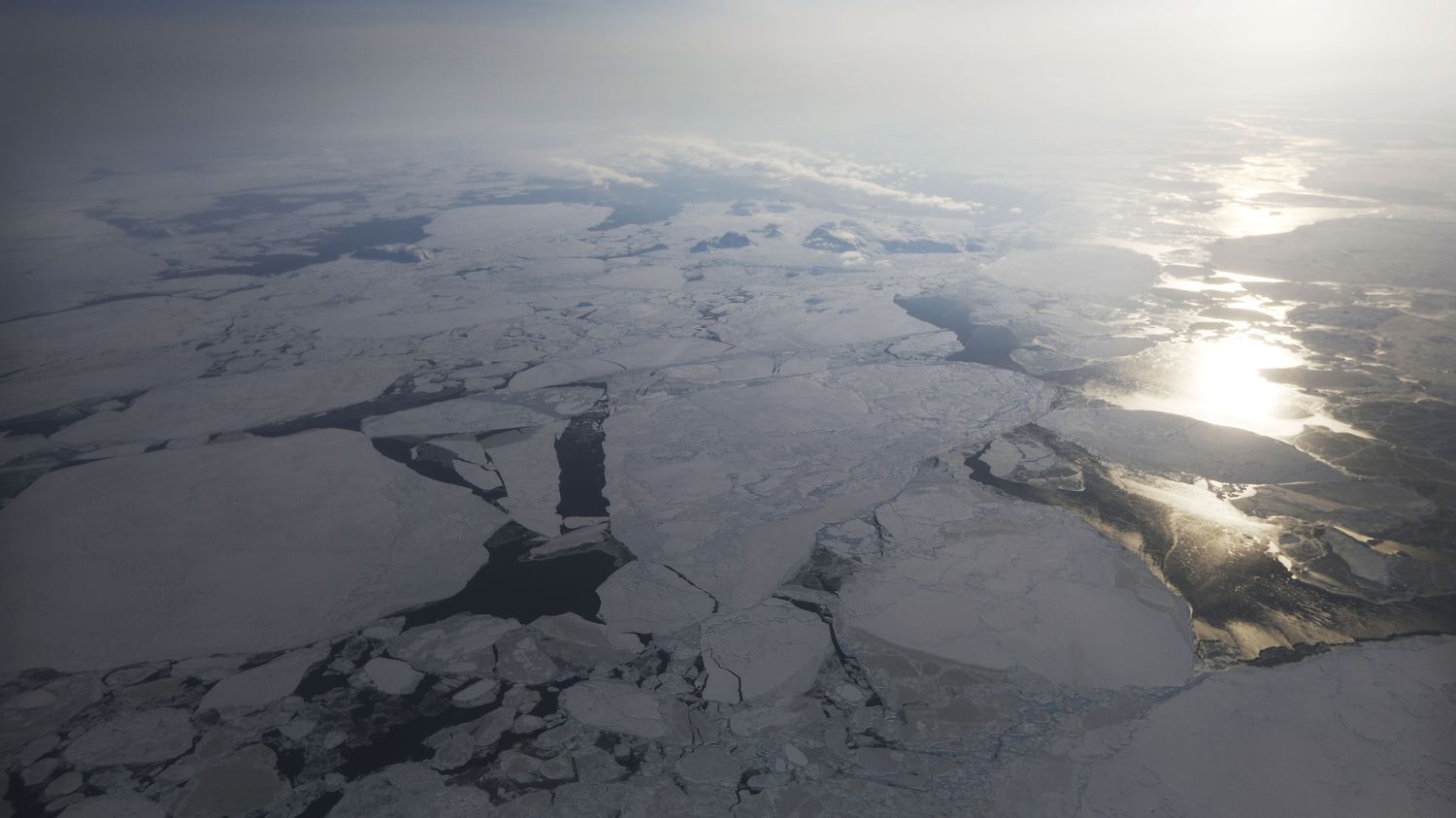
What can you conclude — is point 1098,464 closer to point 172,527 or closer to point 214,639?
point 214,639

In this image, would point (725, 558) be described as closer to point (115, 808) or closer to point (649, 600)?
point (649, 600)

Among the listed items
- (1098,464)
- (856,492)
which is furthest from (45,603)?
(1098,464)

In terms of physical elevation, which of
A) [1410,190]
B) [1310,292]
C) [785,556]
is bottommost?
[785,556]

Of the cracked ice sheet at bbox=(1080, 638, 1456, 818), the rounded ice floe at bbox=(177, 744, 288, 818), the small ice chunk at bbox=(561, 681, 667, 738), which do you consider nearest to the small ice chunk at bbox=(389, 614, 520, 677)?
the small ice chunk at bbox=(561, 681, 667, 738)

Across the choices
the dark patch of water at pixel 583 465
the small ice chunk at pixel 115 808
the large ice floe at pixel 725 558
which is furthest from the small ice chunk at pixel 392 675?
the dark patch of water at pixel 583 465

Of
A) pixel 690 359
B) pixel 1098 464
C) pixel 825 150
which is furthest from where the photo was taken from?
pixel 825 150
